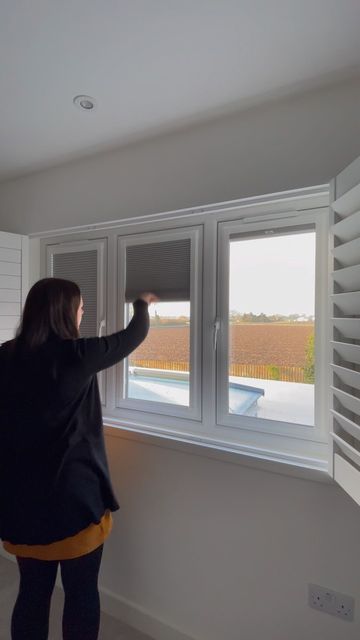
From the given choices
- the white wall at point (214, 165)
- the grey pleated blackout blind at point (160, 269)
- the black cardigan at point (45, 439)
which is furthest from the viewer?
the grey pleated blackout blind at point (160, 269)

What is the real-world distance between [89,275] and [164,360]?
663 millimetres

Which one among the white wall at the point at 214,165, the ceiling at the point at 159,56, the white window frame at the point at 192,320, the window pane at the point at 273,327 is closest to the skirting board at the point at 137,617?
the white window frame at the point at 192,320

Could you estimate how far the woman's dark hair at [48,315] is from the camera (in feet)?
3.71

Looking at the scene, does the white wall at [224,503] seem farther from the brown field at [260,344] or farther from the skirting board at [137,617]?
the brown field at [260,344]

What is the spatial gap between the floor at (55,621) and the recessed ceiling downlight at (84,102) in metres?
2.21

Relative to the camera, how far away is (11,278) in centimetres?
204

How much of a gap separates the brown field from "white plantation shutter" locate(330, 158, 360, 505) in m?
0.27

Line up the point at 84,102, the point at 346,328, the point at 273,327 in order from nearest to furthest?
the point at 346,328
the point at 84,102
the point at 273,327

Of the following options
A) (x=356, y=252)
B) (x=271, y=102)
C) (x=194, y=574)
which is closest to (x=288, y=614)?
(x=194, y=574)

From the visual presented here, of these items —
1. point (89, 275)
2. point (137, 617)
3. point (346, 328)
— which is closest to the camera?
point (346, 328)

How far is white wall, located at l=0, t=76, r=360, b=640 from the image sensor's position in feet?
3.99

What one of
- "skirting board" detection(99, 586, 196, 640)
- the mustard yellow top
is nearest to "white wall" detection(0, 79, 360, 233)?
the mustard yellow top

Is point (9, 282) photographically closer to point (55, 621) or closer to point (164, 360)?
point (164, 360)

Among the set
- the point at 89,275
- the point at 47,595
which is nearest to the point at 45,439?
the point at 47,595
